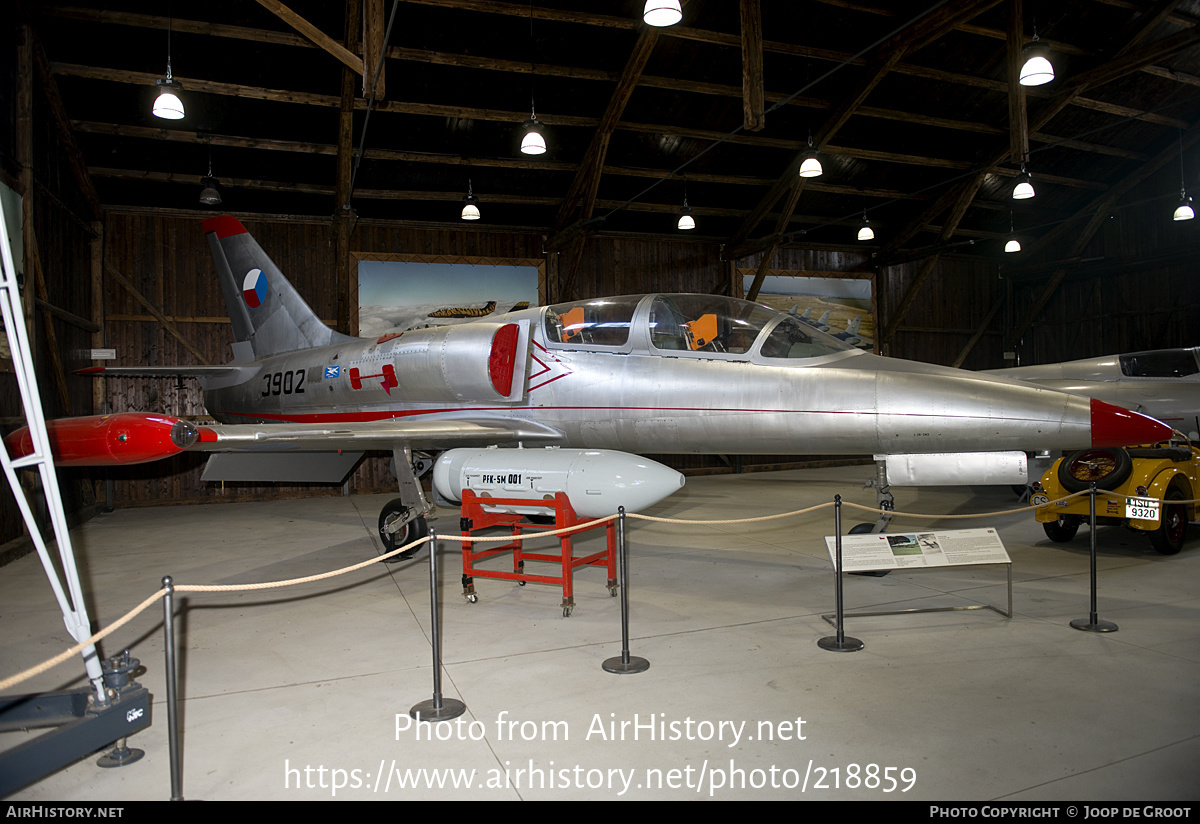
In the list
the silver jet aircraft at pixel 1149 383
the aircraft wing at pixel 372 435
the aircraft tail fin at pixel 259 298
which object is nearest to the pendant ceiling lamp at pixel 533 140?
the aircraft tail fin at pixel 259 298

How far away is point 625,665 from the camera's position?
4324 mm

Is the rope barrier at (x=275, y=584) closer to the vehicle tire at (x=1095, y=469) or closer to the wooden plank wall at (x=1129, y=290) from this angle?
the vehicle tire at (x=1095, y=469)

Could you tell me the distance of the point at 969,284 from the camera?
68.0ft

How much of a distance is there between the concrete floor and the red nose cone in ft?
4.39

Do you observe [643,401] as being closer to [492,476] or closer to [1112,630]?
[492,476]

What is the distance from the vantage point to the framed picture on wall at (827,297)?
18172 millimetres

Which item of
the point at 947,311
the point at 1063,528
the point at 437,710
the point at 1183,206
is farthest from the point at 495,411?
the point at 947,311

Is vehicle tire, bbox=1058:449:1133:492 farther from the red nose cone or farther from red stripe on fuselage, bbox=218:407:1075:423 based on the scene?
red stripe on fuselage, bbox=218:407:1075:423

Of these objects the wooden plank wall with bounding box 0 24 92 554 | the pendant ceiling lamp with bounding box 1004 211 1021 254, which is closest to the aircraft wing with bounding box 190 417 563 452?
the wooden plank wall with bounding box 0 24 92 554

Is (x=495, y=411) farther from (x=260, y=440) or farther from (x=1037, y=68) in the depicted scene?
(x=1037, y=68)

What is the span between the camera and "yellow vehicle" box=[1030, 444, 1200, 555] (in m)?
6.92

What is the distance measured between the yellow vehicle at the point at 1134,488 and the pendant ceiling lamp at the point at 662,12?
621 cm

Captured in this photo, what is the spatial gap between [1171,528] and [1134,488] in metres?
0.81

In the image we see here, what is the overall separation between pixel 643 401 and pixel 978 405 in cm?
287
